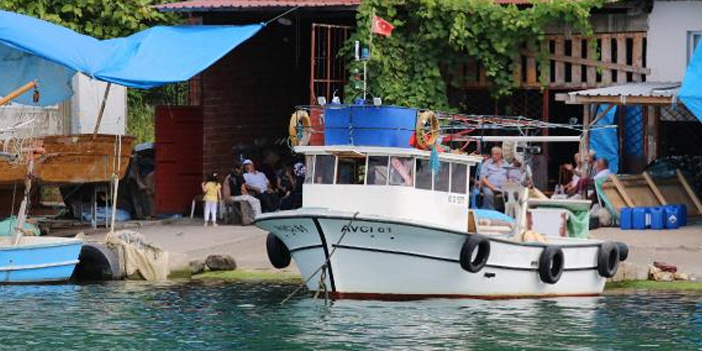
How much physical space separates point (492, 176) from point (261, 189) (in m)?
4.58

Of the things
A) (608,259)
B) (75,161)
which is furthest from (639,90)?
(75,161)

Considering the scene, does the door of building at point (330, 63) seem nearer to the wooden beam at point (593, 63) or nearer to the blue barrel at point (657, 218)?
the wooden beam at point (593, 63)

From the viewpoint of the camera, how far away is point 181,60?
32.4 meters

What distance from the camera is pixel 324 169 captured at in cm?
2697

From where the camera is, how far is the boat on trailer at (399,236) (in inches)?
1027

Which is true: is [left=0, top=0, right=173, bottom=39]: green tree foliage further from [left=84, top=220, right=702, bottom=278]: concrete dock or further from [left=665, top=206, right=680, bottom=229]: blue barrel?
[left=665, top=206, right=680, bottom=229]: blue barrel

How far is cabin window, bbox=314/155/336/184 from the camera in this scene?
2686 centimetres

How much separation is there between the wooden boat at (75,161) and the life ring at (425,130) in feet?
28.8

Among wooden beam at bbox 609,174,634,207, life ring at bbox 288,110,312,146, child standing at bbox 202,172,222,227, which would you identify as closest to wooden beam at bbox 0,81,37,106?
child standing at bbox 202,172,222,227

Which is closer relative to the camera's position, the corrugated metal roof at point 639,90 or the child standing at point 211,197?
the corrugated metal roof at point 639,90

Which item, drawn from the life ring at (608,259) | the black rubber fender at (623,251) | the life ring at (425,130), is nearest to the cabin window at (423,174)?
the life ring at (425,130)

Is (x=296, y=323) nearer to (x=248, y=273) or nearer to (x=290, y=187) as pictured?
(x=248, y=273)

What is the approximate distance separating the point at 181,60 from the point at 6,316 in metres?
8.56

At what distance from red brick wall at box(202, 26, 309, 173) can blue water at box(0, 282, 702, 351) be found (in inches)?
360
